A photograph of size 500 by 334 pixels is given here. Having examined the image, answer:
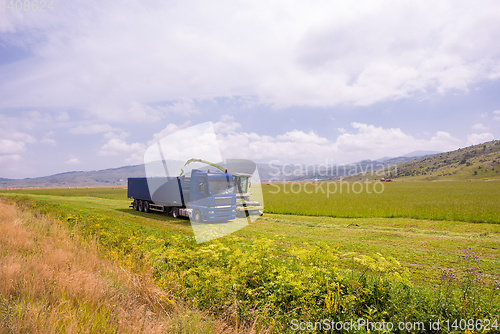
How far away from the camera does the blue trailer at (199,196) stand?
1748 centimetres

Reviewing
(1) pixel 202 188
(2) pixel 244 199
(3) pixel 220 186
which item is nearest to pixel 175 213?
(1) pixel 202 188

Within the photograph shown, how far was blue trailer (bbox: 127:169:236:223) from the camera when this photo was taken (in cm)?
1748

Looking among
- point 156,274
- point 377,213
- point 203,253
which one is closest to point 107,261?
point 156,274

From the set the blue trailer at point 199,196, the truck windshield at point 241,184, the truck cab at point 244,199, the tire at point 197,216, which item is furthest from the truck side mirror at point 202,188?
the truck windshield at point 241,184

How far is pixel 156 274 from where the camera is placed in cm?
598

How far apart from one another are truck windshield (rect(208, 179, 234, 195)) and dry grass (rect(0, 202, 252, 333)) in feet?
36.8

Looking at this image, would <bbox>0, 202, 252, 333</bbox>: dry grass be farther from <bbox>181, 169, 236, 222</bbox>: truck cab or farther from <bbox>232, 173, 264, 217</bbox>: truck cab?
<bbox>232, 173, 264, 217</bbox>: truck cab

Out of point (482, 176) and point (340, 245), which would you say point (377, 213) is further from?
point (482, 176)

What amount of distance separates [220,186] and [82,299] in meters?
13.9

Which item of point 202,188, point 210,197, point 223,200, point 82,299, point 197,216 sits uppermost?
point 202,188

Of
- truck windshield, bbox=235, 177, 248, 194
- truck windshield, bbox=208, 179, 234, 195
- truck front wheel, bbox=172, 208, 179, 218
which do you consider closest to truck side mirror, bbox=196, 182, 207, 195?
truck windshield, bbox=208, 179, 234, 195

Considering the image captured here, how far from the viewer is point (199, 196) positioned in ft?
58.6

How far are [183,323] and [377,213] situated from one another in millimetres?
20935

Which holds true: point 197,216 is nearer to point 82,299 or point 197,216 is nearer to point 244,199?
point 244,199
